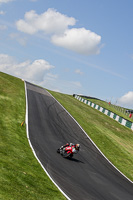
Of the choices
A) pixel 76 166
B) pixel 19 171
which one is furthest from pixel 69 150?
pixel 19 171

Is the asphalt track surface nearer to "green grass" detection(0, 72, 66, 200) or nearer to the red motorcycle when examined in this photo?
the red motorcycle

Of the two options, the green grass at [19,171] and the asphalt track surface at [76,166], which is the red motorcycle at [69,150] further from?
the green grass at [19,171]

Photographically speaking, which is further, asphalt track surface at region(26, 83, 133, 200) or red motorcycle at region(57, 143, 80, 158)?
red motorcycle at region(57, 143, 80, 158)

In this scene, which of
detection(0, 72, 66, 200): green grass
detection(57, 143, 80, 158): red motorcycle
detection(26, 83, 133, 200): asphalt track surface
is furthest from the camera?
detection(57, 143, 80, 158): red motorcycle

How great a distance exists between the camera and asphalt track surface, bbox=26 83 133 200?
12742 mm

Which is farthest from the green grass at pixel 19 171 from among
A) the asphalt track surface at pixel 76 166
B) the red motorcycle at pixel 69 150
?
the red motorcycle at pixel 69 150

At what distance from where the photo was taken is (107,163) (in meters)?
19.7

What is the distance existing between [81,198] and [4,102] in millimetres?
17302

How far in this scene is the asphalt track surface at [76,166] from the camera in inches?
502

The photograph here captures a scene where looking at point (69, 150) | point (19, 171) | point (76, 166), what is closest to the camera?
point (19, 171)

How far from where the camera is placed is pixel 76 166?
16250 millimetres

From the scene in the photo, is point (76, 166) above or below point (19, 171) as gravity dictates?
below

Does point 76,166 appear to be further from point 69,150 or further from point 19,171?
point 19,171

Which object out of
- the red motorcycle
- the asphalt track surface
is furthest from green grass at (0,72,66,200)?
the red motorcycle
